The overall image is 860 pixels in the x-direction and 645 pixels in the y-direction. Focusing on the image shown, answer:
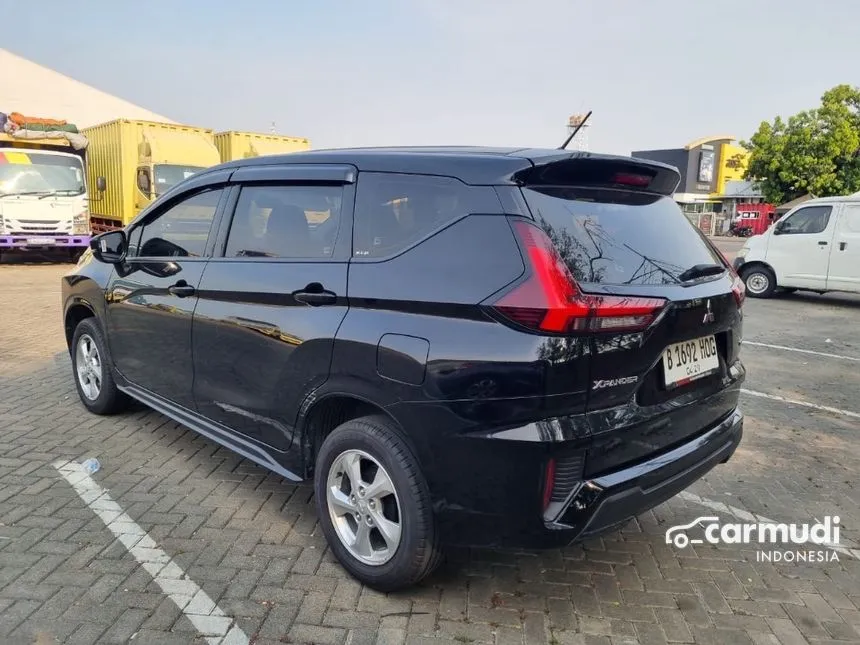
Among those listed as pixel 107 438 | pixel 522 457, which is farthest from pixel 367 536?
pixel 107 438

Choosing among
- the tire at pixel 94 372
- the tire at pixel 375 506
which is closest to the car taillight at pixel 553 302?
the tire at pixel 375 506

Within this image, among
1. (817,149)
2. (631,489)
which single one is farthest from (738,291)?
(817,149)

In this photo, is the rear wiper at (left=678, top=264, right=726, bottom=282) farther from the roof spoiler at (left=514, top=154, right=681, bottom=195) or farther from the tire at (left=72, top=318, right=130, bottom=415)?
the tire at (left=72, top=318, right=130, bottom=415)

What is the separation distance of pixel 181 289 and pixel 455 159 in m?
1.91

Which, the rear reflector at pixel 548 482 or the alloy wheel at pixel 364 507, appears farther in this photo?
the alloy wheel at pixel 364 507

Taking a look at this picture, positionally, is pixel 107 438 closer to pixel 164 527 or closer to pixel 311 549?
pixel 164 527

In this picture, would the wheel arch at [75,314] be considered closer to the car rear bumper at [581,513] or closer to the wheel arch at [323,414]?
the wheel arch at [323,414]

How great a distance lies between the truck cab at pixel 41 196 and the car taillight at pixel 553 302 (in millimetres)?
15686

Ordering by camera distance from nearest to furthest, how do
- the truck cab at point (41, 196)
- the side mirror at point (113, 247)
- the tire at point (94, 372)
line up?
the side mirror at point (113, 247)
the tire at point (94, 372)
the truck cab at point (41, 196)

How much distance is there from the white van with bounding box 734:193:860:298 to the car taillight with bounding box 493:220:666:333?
11.2 metres

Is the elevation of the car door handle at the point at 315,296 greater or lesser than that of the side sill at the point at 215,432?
greater

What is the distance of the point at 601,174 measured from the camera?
2641mm

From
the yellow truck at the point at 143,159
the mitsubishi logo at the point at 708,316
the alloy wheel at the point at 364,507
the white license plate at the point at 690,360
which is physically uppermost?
the yellow truck at the point at 143,159

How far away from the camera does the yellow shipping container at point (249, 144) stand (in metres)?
17.2
